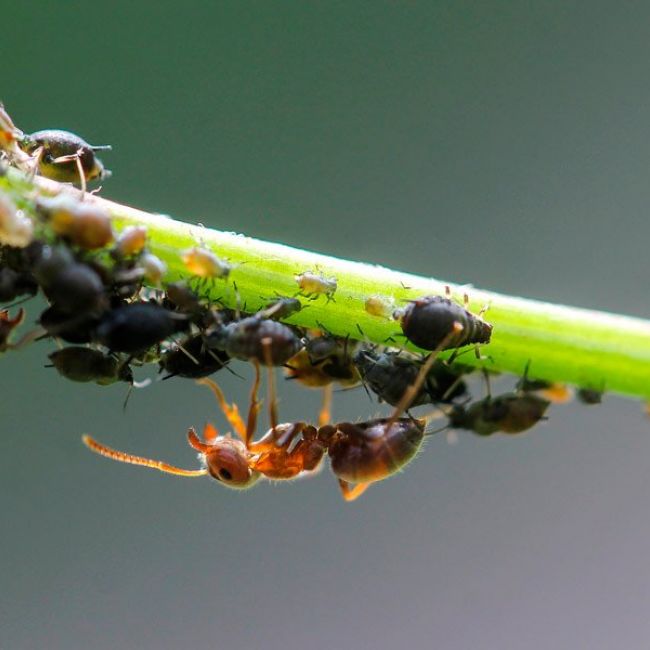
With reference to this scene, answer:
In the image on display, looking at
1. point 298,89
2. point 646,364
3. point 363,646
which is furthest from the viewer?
point 298,89

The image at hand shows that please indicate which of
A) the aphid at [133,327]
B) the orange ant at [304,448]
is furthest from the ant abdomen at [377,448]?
the aphid at [133,327]

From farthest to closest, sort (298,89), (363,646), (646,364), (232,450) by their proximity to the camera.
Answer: (298,89), (363,646), (232,450), (646,364)

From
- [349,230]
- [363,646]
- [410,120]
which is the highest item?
[410,120]

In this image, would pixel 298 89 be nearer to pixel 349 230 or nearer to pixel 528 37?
pixel 349 230

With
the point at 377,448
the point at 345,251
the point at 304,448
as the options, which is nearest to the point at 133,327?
the point at 377,448

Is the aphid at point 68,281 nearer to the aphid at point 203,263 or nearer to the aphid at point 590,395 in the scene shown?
the aphid at point 203,263

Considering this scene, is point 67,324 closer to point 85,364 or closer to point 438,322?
point 85,364

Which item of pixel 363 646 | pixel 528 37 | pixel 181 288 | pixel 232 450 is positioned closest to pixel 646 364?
pixel 181 288
